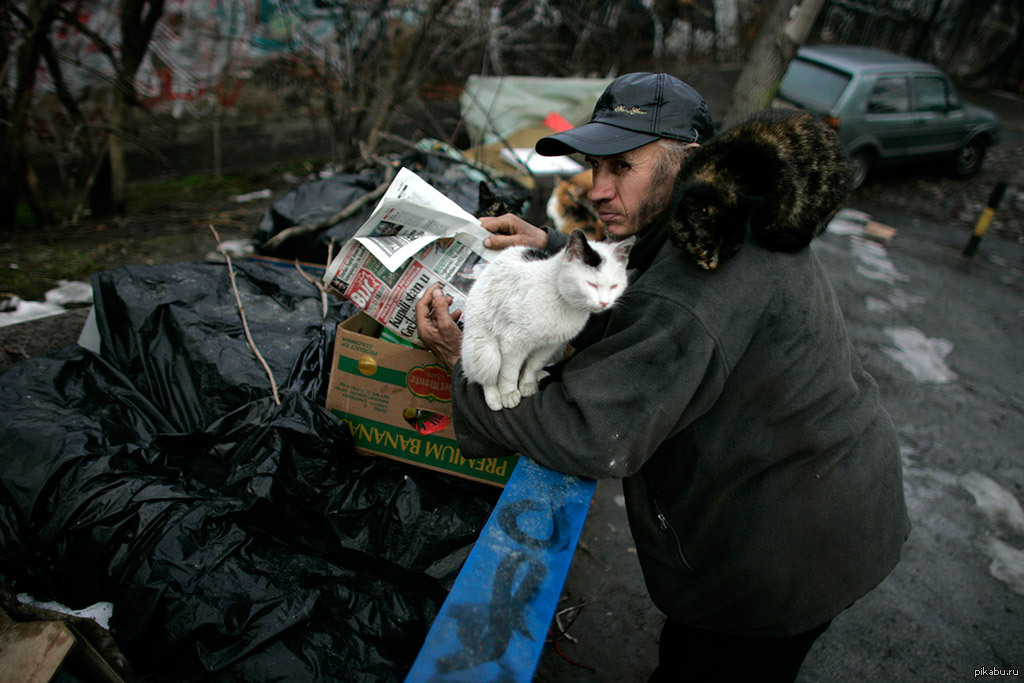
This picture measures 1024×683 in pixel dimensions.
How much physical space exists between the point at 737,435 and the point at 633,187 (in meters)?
0.84

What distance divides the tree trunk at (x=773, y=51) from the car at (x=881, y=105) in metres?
1.96

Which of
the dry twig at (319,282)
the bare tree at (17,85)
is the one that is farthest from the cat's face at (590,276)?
the bare tree at (17,85)

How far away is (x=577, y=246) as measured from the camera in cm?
143

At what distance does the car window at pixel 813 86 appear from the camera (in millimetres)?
7461

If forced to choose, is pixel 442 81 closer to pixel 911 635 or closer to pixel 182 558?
pixel 182 558

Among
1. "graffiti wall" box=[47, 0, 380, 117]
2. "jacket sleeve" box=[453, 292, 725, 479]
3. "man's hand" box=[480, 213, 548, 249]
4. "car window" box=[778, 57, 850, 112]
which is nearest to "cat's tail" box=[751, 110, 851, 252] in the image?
"jacket sleeve" box=[453, 292, 725, 479]

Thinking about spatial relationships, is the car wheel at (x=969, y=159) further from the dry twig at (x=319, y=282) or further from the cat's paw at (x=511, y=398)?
the cat's paw at (x=511, y=398)

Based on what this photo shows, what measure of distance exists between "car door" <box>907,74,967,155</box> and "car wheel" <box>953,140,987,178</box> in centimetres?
44

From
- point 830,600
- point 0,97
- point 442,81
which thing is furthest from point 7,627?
point 442,81

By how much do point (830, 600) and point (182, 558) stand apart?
1805 millimetres

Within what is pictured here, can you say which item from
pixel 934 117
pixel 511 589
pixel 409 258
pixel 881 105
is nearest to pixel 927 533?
pixel 511 589

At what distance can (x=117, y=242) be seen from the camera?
3.77 m

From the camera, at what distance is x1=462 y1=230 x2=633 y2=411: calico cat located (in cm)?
143

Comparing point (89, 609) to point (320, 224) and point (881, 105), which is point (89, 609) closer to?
point (320, 224)
